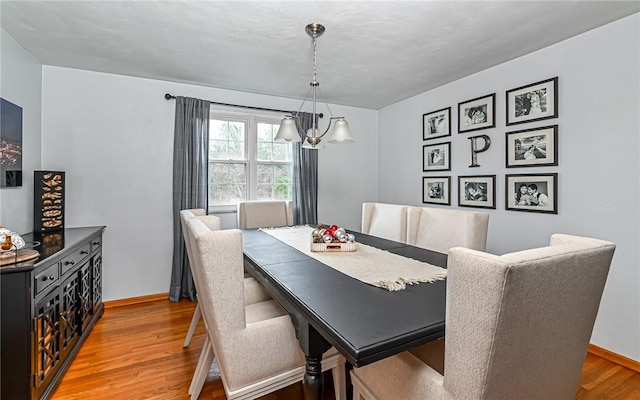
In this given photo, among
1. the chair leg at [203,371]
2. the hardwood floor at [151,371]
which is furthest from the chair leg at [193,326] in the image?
the chair leg at [203,371]

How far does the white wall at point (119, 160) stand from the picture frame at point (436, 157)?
2.55 m

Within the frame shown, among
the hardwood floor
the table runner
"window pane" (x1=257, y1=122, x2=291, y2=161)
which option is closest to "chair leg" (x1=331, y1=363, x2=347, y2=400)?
the hardwood floor

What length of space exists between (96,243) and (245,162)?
1714 millimetres

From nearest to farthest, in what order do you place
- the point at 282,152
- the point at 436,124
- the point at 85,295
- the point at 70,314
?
1. the point at 70,314
2. the point at 85,295
3. the point at 436,124
4. the point at 282,152

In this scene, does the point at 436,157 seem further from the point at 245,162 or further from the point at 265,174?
the point at 245,162

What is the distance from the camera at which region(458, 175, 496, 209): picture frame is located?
9.75 ft

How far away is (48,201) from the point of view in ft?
8.40

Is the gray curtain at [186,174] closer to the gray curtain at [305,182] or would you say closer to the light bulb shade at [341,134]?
the gray curtain at [305,182]

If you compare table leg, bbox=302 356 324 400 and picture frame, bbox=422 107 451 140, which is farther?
picture frame, bbox=422 107 451 140

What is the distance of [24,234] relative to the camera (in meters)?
2.46

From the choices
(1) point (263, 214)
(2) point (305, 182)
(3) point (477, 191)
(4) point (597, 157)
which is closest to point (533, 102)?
(4) point (597, 157)

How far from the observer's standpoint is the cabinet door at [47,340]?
1.67 meters

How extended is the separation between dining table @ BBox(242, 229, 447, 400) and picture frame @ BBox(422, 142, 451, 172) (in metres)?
1.99

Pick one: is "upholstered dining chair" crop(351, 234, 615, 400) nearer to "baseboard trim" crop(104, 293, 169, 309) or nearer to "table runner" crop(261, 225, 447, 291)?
"table runner" crop(261, 225, 447, 291)
